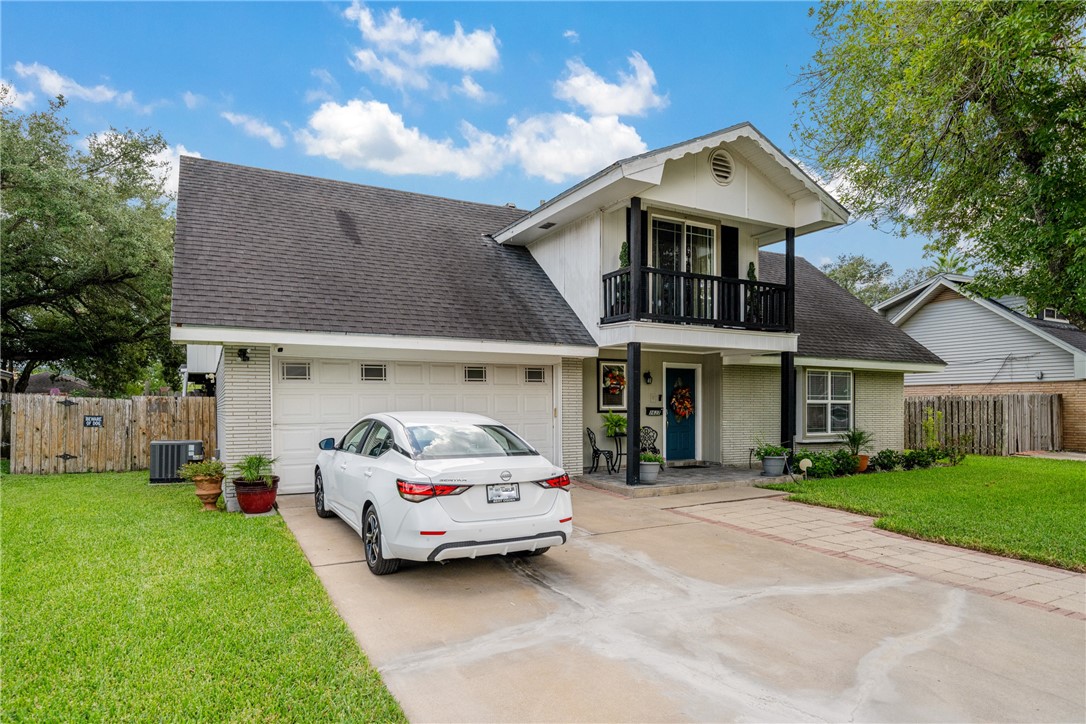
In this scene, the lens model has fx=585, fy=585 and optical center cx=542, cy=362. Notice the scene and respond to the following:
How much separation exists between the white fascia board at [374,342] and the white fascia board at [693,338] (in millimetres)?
819

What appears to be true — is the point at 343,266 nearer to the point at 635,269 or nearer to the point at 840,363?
the point at 635,269

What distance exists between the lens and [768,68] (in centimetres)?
1370

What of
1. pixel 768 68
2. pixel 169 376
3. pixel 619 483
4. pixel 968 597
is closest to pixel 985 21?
pixel 768 68

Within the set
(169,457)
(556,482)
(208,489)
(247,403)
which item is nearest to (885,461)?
(556,482)

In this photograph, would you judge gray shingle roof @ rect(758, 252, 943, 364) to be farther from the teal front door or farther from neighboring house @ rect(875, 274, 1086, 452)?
neighboring house @ rect(875, 274, 1086, 452)

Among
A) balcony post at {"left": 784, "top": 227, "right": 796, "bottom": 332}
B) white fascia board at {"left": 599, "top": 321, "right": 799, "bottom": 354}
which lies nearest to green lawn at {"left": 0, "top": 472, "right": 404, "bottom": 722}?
white fascia board at {"left": 599, "top": 321, "right": 799, "bottom": 354}

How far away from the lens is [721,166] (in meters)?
11.9

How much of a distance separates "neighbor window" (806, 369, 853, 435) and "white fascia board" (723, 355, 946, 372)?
1.92 feet

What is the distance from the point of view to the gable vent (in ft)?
38.5

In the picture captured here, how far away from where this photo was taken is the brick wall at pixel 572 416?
11.5 meters

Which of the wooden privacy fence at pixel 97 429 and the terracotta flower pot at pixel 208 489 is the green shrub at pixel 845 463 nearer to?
the terracotta flower pot at pixel 208 489

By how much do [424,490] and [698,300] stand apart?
8.06 metres

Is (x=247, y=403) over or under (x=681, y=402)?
over

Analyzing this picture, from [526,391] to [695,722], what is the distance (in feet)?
28.1
